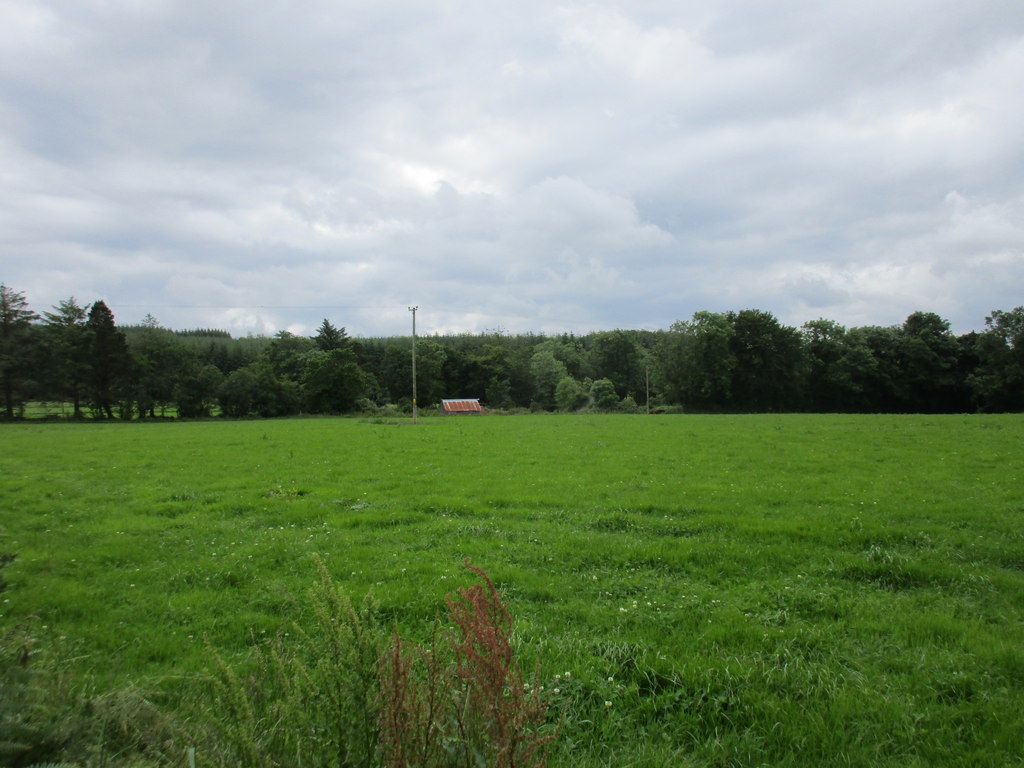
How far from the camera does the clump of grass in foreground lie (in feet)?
7.73

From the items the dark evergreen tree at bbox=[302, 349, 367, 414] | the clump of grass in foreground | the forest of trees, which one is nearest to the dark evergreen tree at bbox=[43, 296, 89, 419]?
the forest of trees

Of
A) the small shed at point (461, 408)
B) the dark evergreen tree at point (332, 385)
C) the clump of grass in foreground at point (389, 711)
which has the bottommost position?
the small shed at point (461, 408)

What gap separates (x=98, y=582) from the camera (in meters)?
6.91

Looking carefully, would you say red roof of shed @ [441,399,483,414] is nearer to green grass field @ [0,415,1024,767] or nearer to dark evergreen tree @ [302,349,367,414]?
dark evergreen tree @ [302,349,367,414]

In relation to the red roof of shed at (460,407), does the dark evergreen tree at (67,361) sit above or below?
above

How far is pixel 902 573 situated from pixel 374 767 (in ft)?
23.0

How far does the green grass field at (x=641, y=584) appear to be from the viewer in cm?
396

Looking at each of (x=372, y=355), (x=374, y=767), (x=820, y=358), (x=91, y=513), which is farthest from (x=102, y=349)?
(x=820, y=358)

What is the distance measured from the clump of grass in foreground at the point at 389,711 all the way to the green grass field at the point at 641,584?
131 cm

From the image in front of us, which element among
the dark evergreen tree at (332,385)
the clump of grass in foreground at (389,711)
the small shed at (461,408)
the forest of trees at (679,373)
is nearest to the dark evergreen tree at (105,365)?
the forest of trees at (679,373)

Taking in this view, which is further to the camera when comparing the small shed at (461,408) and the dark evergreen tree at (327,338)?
the dark evergreen tree at (327,338)

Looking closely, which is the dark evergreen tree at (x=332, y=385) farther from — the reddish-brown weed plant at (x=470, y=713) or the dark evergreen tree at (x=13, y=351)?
the reddish-brown weed plant at (x=470, y=713)

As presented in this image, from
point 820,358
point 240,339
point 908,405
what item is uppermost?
point 240,339

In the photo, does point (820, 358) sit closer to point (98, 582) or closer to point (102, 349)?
point (98, 582)
